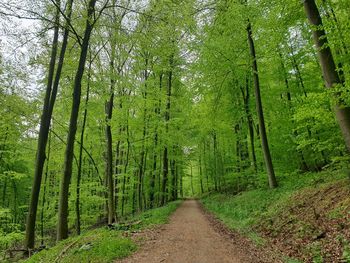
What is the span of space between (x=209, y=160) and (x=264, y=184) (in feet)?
41.3

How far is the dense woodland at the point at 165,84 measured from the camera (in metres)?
10.0

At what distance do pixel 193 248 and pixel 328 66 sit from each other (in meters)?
6.53

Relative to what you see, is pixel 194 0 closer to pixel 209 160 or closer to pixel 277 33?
pixel 277 33

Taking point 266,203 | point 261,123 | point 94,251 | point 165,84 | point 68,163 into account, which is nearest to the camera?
point 94,251

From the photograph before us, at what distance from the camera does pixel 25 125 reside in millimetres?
16188

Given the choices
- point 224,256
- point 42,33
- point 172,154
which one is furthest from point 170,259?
point 172,154

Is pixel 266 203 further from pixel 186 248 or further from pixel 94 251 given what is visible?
pixel 94 251

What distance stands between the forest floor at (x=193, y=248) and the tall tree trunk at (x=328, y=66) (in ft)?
13.8

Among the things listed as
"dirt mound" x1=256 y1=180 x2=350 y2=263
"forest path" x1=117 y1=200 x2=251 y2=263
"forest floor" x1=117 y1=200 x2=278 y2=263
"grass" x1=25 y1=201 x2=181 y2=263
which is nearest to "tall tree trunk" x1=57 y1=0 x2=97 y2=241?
"grass" x1=25 y1=201 x2=181 y2=263

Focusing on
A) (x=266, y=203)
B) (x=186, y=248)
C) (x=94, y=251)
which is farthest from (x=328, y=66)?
(x=94, y=251)

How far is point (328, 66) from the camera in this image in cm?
809

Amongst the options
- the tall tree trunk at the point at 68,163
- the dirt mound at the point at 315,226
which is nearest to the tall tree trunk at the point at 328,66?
the dirt mound at the point at 315,226

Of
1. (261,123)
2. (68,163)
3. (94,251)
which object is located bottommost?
(94,251)

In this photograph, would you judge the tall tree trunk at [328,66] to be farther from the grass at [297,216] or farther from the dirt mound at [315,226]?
the grass at [297,216]
